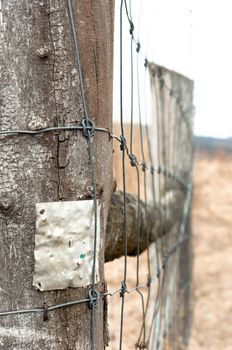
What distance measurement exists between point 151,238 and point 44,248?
1.71 m

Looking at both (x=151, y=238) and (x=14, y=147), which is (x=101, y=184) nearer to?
(x=14, y=147)

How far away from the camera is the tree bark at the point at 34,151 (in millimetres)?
1504

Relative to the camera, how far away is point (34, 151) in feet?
4.99

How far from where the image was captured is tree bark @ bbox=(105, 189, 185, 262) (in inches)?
88.5

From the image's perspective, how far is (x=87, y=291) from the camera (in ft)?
5.24

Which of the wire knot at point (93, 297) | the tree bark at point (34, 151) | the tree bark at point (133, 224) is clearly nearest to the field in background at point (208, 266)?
the tree bark at point (133, 224)

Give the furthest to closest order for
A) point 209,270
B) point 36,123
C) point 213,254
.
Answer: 1. point 213,254
2. point 209,270
3. point 36,123

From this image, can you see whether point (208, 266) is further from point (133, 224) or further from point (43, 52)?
point (43, 52)

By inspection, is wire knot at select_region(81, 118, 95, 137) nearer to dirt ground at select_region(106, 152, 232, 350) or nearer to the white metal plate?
the white metal plate

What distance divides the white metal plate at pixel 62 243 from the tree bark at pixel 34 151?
0.05 feet

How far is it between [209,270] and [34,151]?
318 inches

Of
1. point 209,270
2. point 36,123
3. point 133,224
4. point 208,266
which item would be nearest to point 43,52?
point 36,123

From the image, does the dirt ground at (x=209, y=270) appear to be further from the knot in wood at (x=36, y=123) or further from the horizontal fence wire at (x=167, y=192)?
the knot in wood at (x=36, y=123)

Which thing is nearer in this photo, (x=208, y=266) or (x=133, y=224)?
(x=133, y=224)
